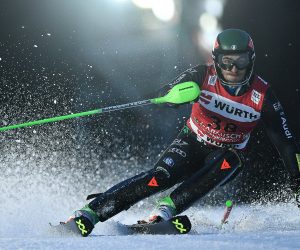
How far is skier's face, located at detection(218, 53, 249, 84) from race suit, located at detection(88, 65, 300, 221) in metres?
0.10

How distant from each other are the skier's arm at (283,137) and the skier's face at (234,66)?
0.80 ft

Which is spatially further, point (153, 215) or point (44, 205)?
point (44, 205)

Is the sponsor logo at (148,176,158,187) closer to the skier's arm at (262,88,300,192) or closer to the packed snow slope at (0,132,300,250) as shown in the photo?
the packed snow slope at (0,132,300,250)

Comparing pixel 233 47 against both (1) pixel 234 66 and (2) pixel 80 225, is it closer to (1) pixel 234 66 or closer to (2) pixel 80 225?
(1) pixel 234 66

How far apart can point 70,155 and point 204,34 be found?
2453 mm

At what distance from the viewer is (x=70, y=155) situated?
7.04 metres

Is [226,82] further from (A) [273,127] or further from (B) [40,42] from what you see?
(B) [40,42]

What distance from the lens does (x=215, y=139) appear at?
152 inches

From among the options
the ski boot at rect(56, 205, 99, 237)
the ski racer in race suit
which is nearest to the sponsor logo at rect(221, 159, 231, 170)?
the ski racer in race suit

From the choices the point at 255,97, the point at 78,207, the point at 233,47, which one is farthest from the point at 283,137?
the point at 78,207

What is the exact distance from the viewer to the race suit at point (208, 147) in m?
3.42

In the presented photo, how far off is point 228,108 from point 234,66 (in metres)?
0.31

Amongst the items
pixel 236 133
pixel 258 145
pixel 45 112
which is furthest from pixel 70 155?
pixel 236 133

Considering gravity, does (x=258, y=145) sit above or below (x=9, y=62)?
below
